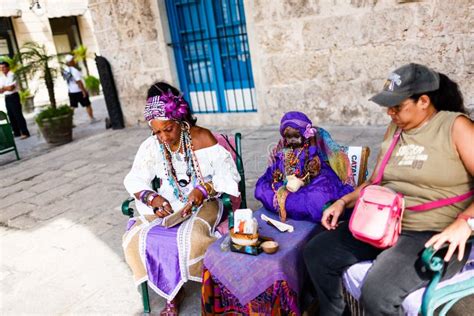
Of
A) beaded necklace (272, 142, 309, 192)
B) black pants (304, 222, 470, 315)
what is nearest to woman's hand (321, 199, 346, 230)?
black pants (304, 222, 470, 315)

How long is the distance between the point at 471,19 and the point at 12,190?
6089 mm

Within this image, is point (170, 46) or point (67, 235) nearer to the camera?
point (67, 235)

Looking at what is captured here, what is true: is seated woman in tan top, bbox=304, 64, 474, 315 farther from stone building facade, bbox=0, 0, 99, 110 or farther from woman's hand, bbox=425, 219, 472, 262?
stone building facade, bbox=0, 0, 99, 110

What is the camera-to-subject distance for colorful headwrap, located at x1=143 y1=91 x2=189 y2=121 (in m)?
2.75

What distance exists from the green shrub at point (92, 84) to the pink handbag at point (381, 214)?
49.1 ft

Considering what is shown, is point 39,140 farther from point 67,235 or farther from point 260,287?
point 260,287

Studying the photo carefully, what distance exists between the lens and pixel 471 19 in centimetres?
477

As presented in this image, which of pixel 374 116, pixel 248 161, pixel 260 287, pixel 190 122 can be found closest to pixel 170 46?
pixel 248 161

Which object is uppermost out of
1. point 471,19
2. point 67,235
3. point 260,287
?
point 471,19

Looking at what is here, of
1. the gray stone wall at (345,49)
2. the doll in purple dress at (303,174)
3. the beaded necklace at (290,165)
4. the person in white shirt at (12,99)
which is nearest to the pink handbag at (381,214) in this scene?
the doll in purple dress at (303,174)

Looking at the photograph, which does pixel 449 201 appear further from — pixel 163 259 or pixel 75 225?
pixel 75 225

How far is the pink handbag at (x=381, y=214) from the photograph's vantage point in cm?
196

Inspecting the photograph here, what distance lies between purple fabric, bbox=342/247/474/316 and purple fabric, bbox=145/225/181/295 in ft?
3.36

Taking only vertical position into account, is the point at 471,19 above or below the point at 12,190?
above
